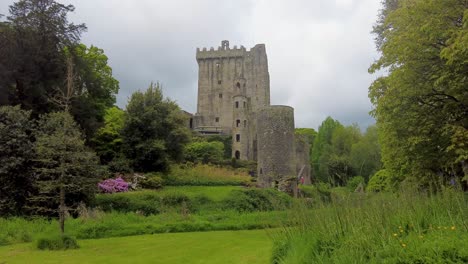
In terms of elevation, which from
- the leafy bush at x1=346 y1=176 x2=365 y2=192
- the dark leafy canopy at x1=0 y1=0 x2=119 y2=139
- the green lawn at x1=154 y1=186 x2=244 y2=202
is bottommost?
the green lawn at x1=154 y1=186 x2=244 y2=202

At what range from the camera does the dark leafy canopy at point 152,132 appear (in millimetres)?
27750

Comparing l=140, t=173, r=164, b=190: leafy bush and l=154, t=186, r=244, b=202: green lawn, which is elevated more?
l=140, t=173, r=164, b=190: leafy bush

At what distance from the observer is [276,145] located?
2920cm

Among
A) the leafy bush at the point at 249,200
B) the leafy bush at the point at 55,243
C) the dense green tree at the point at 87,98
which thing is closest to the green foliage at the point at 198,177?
the dense green tree at the point at 87,98

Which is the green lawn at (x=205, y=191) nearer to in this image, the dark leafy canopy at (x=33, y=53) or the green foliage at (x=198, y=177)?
the green foliage at (x=198, y=177)

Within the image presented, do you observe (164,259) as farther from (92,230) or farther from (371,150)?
(371,150)

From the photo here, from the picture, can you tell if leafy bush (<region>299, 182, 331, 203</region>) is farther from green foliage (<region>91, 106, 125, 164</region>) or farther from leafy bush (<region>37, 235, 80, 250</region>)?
green foliage (<region>91, 106, 125, 164</region>)

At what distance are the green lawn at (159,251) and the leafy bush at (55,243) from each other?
0.80ft

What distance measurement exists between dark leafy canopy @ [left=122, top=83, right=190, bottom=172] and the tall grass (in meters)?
20.8

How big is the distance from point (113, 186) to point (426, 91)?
15908 mm

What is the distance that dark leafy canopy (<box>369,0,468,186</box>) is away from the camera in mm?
11039

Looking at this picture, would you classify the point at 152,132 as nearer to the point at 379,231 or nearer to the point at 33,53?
the point at 33,53

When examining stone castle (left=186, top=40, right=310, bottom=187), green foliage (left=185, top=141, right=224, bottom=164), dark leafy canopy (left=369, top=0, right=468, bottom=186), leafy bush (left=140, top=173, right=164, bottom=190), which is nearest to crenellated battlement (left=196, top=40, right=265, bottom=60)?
stone castle (left=186, top=40, right=310, bottom=187)

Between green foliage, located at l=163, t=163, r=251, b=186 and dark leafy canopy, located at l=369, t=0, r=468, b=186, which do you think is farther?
green foliage, located at l=163, t=163, r=251, b=186
